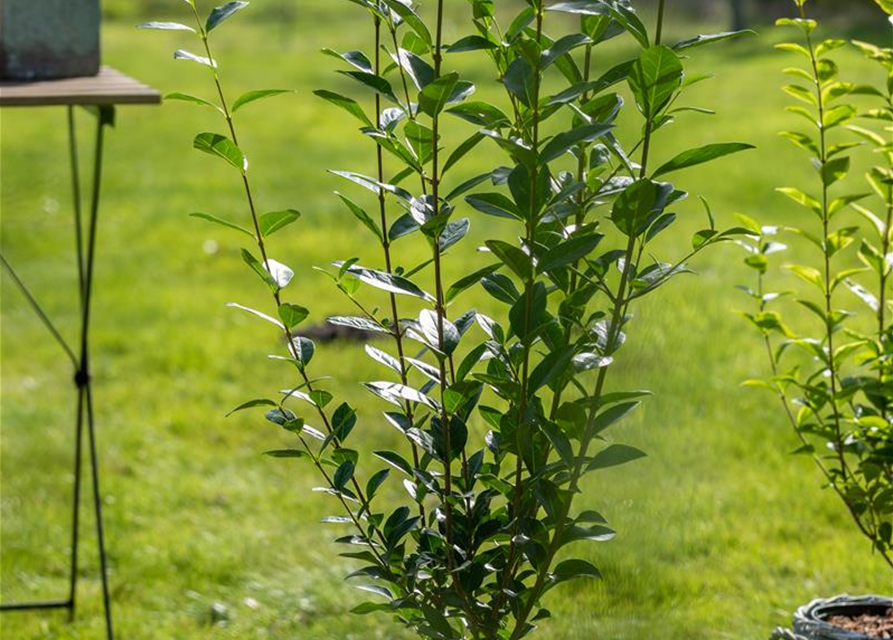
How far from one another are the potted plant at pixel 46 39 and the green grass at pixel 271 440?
735 millimetres

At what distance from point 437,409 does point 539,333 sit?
0.46 ft

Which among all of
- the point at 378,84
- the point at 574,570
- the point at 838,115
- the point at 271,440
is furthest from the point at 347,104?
the point at 271,440

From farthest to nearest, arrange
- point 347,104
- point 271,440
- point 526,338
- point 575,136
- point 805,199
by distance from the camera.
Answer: point 271,440
point 805,199
point 347,104
point 526,338
point 575,136

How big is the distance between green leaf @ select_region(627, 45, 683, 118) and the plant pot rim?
100cm

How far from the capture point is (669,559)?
9.20 feet

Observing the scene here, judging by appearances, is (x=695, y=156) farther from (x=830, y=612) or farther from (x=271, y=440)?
(x=271, y=440)

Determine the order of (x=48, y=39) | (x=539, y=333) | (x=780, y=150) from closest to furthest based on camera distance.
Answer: (x=539, y=333) → (x=48, y=39) → (x=780, y=150)

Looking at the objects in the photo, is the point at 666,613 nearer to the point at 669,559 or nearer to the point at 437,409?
the point at 669,559

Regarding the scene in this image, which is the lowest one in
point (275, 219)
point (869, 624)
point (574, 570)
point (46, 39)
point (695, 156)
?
point (869, 624)

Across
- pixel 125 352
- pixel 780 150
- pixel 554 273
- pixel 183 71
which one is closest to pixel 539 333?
pixel 554 273

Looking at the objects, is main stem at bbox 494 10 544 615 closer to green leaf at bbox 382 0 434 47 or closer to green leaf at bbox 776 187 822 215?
green leaf at bbox 382 0 434 47

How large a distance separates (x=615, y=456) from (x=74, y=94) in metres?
1.30

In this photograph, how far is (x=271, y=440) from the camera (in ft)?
12.8

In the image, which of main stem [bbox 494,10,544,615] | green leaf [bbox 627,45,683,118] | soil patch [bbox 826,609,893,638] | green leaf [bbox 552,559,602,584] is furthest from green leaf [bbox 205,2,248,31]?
soil patch [bbox 826,609,893,638]
